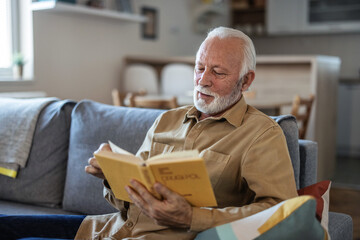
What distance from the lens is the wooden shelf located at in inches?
139

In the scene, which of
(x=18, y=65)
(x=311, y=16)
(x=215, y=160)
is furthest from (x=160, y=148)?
(x=311, y=16)

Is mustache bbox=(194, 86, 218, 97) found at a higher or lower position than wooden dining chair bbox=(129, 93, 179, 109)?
higher

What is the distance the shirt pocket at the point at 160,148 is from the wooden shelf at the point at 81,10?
238 centimetres

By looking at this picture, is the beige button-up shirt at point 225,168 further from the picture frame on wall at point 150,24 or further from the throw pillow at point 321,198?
the picture frame on wall at point 150,24

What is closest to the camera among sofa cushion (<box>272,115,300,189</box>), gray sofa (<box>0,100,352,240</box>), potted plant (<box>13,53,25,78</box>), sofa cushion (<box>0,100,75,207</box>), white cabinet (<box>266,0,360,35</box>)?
sofa cushion (<box>272,115,300,189</box>)

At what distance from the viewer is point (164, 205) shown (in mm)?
1118

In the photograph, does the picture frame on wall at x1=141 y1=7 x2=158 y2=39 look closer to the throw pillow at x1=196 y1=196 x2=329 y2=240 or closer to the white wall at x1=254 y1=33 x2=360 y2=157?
the white wall at x1=254 y1=33 x2=360 y2=157

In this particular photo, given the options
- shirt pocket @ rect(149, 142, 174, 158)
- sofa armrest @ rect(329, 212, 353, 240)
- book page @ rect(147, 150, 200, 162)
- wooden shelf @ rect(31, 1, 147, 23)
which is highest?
wooden shelf @ rect(31, 1, 147, 23)

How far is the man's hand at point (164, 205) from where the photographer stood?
1112 millimetres

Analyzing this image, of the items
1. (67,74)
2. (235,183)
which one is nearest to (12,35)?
(67,74)

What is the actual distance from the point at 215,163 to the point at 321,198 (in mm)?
324

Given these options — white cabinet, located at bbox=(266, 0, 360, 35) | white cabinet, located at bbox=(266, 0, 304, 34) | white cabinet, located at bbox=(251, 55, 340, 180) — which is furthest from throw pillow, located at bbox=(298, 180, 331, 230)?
white cabinet, located at bbox=(266, 0, 304, 34)

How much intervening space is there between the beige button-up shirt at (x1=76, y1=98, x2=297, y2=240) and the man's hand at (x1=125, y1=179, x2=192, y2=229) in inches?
1.2

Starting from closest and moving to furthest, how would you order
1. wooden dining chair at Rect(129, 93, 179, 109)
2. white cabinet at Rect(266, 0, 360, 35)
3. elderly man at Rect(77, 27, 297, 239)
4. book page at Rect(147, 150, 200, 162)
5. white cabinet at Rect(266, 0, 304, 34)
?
book page at Rect(147, 150, 200, 162) < elderly man at Rect(77, 27, 297, 239) < wooden dining chair at Rect(129, 93, 179, 109) < white cabinet at Rect(266, 0, 360, 35) < white cabinet at Rect(266, 0, 304, 34)
